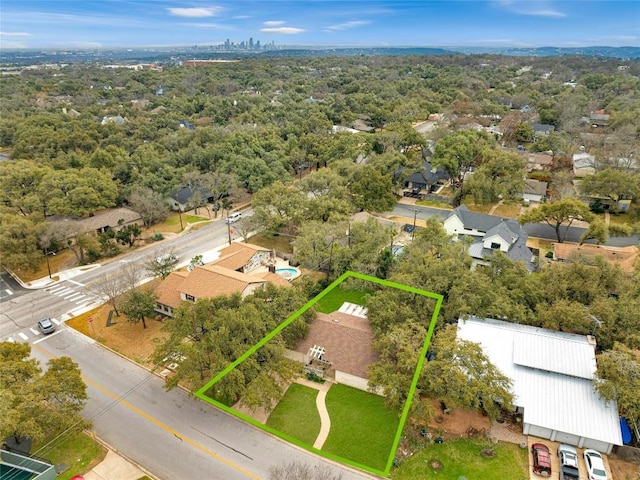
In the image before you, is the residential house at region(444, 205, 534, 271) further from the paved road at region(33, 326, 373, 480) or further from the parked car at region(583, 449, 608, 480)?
the paved road at region(33, 326, 373, 480)

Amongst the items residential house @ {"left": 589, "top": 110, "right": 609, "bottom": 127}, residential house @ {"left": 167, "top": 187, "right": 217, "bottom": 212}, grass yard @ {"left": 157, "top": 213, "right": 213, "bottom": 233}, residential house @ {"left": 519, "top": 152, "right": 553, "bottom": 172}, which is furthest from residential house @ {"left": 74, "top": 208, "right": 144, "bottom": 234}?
residential house @ {"left": 589, "top": 110, "right": 609, "bottom": 127}

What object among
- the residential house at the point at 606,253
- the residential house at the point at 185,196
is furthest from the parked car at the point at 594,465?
the residential house at the point at 185,196

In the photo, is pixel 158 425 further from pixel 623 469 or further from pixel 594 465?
pixel 623 469

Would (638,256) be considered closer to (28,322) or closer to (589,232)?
(589,232)

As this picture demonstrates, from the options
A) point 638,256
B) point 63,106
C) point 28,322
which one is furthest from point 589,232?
point 63,106

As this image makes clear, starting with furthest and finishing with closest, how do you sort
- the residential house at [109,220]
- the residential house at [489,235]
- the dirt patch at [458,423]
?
the residential house at [109,220], the residential house at [489,235], the dirt patch at [458,423]

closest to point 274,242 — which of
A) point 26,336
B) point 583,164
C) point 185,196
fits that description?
point 185,196

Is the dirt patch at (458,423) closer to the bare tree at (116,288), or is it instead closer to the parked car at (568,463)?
the parked car at (568,463)

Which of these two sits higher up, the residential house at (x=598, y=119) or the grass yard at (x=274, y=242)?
the residential house at (x=598, y=119)
